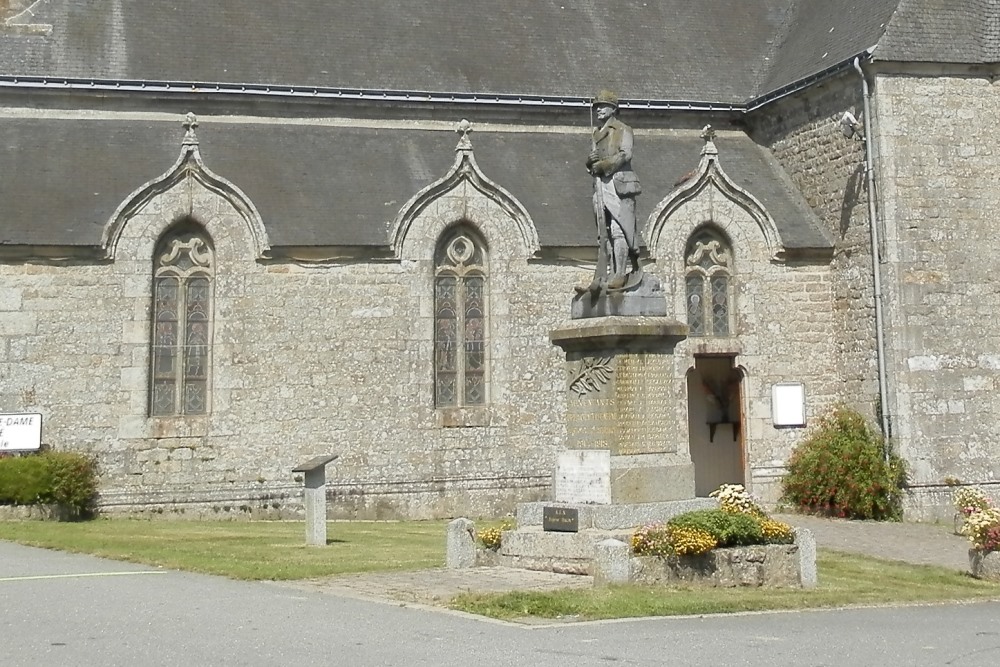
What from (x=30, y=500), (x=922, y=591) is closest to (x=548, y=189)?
(x=30, y=500)

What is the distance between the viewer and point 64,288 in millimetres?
19703

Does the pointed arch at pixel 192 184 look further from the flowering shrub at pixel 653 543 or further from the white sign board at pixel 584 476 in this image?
the flowering shrub at pixel 653 543

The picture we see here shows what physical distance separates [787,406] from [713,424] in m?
1.78

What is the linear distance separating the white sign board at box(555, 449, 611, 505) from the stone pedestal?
0.02 metres

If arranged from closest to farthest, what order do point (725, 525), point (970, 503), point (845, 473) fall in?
point (725, 525), point (970, 503), point (845, 473)

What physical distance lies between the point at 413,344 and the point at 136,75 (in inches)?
275

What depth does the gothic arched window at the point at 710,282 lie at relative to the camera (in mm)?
22531

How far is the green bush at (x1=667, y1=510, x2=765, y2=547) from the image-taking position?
11.7 m

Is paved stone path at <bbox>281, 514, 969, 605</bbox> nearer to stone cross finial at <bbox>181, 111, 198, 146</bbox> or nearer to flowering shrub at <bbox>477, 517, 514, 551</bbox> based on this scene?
flowering shrub at <bbox>477, 517, 514, 551</bbox>

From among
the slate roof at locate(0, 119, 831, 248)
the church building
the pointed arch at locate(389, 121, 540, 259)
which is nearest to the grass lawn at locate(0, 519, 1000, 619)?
the church building

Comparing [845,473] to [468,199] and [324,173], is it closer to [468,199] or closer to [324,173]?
[468,199]

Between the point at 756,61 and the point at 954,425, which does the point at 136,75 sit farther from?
the point at 954,425

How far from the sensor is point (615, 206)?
13.2m

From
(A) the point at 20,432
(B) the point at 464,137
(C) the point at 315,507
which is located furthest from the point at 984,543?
(A) the point at 20,432
